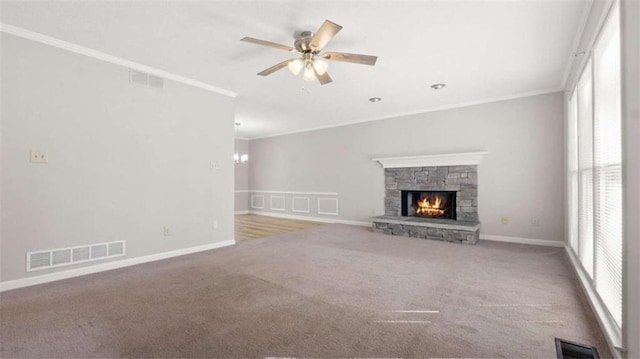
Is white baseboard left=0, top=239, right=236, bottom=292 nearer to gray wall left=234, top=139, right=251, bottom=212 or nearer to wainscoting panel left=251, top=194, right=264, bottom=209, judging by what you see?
wainscoting panel left=251, top=194, right=264, bottom=209

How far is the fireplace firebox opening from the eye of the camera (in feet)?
18.6

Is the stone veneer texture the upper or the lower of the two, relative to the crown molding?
lower

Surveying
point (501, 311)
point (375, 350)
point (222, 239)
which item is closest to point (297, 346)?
point (375, 350)

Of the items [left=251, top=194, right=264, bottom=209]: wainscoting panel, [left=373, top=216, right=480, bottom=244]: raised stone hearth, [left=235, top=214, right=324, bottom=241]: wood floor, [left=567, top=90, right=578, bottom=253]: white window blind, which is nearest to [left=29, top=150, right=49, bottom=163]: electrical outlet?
[left=235, top=214, right=324, bottom=241]: wood floor

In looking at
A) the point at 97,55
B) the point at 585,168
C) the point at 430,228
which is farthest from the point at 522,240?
the point at 97,55

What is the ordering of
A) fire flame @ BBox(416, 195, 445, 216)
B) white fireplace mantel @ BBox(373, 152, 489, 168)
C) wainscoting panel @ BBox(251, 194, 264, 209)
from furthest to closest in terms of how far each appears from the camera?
wainscoting panel @ BBox(251, 194, 264, 209), fire flame @ BBox(416, 195, 445, 216), white fireplace mantel @ BBox(373, 152, 489, 168)

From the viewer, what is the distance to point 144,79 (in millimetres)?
3725

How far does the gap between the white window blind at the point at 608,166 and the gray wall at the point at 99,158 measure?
4510 mm

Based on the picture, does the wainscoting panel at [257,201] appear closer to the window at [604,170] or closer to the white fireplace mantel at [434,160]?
the white fireplace mantel at [434,160]

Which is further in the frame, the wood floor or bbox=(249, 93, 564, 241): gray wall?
the wood floor

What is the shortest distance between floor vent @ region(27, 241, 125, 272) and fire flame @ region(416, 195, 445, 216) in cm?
519

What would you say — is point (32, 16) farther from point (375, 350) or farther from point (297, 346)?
point (375, 350)

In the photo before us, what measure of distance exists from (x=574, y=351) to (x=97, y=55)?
4.95m

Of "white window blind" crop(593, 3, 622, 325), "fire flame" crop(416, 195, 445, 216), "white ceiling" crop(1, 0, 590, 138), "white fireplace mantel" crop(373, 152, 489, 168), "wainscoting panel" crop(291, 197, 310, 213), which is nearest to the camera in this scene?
"white window blind" crop(593, 3, 622, 325)
